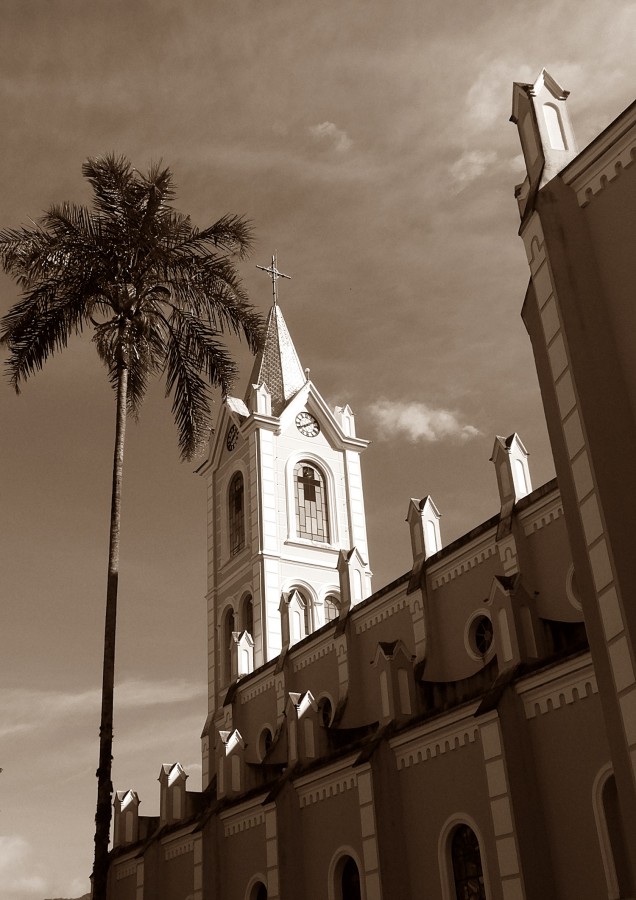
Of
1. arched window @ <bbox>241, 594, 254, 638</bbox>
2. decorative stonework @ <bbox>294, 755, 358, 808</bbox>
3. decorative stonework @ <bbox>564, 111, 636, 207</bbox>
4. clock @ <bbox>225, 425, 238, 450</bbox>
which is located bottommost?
decorative stonework @ <bbox>294, 755, 358, 808</bbox>

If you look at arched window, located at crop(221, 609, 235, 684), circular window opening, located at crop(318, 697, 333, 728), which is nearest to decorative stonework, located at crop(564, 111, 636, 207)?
circular window opening, located at crop(318, 697, 333, 728)

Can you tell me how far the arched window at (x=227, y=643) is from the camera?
3262cm

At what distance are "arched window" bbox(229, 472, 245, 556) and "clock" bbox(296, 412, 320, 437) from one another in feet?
9.99

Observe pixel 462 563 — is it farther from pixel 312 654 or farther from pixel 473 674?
pixel 312 654

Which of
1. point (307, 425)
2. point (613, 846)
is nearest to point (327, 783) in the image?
point (613, 846)

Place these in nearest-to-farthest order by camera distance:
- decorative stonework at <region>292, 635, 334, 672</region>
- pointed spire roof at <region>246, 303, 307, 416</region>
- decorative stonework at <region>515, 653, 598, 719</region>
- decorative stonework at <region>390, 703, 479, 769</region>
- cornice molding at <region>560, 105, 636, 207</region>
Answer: cornice molding at <region>560, 105, 636, 207</region>
decorative stonework at <region>515, 653, 598, 719</region>
decorative stonework at <region>390, 703, 479, 769</region>
decorative stonework at <region>292, 635, 334, 672</region>
pointed spire roof at <region>246, 303, 307, 416</region>

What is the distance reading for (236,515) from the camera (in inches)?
1423

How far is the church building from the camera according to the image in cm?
1179

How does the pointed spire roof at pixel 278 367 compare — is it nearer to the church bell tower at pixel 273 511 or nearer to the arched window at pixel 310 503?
the church bell tower at pixel 273 511

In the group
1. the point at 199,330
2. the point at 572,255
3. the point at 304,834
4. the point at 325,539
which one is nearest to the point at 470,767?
the point at 304,834

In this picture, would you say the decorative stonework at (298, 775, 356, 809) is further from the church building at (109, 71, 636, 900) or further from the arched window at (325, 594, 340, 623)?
the arched window at (325, 594, 340, 623)

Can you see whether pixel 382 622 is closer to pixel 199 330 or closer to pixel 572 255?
pixel 199 330

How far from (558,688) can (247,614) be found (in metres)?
18.7

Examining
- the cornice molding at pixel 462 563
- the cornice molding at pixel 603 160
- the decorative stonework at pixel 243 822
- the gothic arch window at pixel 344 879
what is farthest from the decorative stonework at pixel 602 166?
the decorative stonework at pixel 243 822
